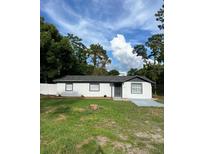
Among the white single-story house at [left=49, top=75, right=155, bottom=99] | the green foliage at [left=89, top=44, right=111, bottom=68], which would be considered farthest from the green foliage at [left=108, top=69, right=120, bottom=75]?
the white single-story house at [left=49, top=75, right=155, bottom=99]

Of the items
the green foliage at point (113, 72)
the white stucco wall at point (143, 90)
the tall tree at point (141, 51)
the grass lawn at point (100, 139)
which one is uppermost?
the tall tree at point (141, 51)

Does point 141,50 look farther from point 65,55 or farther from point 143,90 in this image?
point 65,55

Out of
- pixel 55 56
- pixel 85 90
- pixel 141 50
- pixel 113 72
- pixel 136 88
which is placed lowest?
pixel 85 90

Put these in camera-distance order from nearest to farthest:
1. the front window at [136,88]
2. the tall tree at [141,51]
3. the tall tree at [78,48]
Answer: the front window at [136,88] → the tall tree at [141,51] → the tall tree at [78,48]

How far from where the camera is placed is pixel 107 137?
4.96m

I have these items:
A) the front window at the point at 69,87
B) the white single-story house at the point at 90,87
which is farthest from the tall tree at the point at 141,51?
the front window at the point at 69,87

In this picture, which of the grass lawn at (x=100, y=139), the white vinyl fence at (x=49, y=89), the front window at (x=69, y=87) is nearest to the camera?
the grass lawn at (x=100, y=139)

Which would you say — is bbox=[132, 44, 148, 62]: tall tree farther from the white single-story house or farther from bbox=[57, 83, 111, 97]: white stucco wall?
bbox=[57, 83, 111, 97]: white stucco wall

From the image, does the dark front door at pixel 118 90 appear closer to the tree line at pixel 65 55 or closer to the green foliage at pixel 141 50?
the tree line at pixel 65 55

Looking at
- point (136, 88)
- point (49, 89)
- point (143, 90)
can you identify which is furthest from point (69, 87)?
point (143, 90)

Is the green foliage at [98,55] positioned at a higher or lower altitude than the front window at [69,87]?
higher
